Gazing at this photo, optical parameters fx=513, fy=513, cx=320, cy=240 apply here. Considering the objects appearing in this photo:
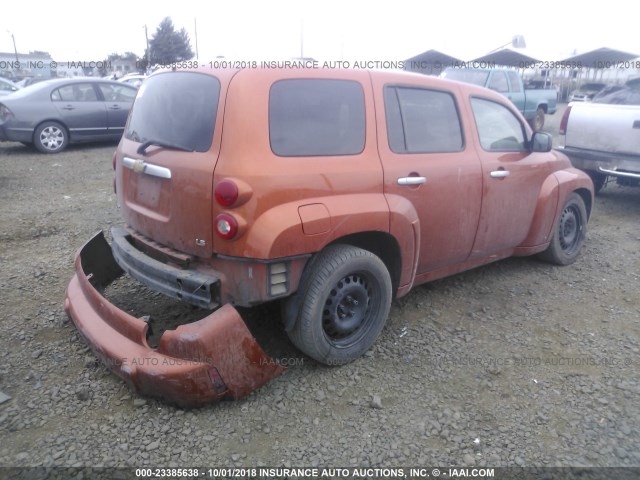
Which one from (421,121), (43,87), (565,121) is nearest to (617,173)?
(565,121)

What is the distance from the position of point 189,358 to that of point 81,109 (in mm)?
9289

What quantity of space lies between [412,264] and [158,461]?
77.0 inches

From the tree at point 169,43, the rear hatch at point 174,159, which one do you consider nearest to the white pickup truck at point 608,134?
the rear hatch at point 174,159

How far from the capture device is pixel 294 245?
277 centimetres

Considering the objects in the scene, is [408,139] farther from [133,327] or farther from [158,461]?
[158,461]

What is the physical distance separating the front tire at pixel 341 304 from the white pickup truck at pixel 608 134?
493 cm

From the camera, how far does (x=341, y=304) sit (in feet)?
10.6

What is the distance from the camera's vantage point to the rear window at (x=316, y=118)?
2.86m

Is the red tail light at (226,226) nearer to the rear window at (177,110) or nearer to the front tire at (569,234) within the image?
the rear window at (177,110)

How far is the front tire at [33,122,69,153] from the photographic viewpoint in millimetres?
9875

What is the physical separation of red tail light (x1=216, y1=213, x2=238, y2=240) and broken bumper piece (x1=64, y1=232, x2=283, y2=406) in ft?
1.29

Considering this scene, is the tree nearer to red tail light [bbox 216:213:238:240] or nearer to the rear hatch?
the rear hatch

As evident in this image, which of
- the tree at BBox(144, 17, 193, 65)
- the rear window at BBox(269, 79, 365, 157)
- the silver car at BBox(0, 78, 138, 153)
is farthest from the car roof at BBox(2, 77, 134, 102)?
the tree at BBox(144, 17, 193, 65)

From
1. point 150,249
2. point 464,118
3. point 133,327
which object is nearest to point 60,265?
point 150,249
